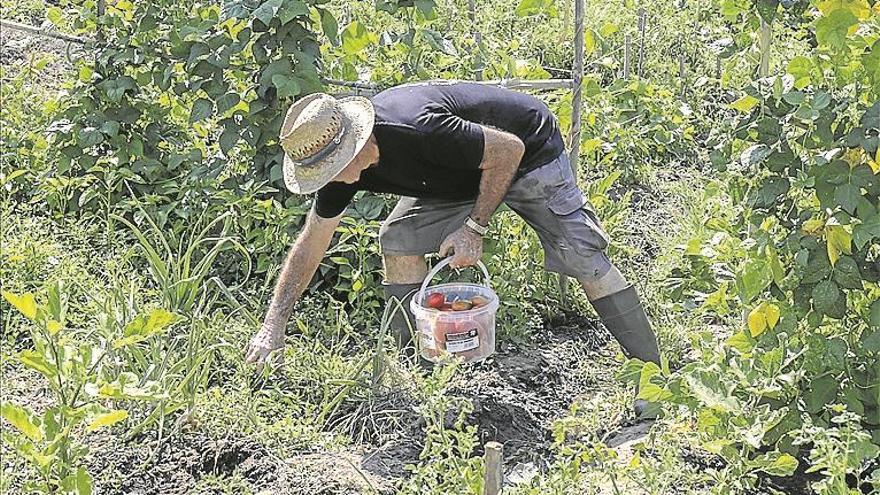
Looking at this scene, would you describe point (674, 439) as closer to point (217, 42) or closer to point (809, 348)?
point (809, 348)

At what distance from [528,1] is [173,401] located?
1692 millimetres

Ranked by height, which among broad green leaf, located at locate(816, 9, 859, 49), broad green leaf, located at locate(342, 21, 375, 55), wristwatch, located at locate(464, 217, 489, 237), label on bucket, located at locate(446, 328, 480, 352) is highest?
broad green leaf, located at locate(816, 9, 859, 49)

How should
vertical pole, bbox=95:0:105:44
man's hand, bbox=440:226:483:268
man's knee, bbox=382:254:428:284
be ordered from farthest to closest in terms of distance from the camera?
vertical pole, bbox=95:0:105:44
man's knee, bbox=382:254:428:284
man's hand, bbox=440:226:483:268

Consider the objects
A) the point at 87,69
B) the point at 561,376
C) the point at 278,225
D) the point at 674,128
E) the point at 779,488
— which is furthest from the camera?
the point at 674,128

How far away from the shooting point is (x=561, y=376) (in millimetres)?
4020

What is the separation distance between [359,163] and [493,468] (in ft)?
4.05

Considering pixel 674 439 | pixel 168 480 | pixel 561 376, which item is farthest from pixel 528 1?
pixel 168 480

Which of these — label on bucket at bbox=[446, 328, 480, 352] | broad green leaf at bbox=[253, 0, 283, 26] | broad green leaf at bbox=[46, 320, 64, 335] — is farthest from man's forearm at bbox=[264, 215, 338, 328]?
broad green leaf at bbox=[46, 320, 64, 335]

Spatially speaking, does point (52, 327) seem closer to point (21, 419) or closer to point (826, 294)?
point (21, 419)

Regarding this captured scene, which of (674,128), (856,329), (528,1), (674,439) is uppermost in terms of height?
(528,1)

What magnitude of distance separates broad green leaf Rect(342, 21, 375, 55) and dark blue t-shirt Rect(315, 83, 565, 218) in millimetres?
712

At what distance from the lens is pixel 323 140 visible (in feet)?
10.9

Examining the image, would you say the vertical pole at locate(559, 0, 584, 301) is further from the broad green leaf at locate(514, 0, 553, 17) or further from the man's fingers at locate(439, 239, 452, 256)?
the man's fingers at locate(439, 239, 452, 256)

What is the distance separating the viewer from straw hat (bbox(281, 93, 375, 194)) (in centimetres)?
332
